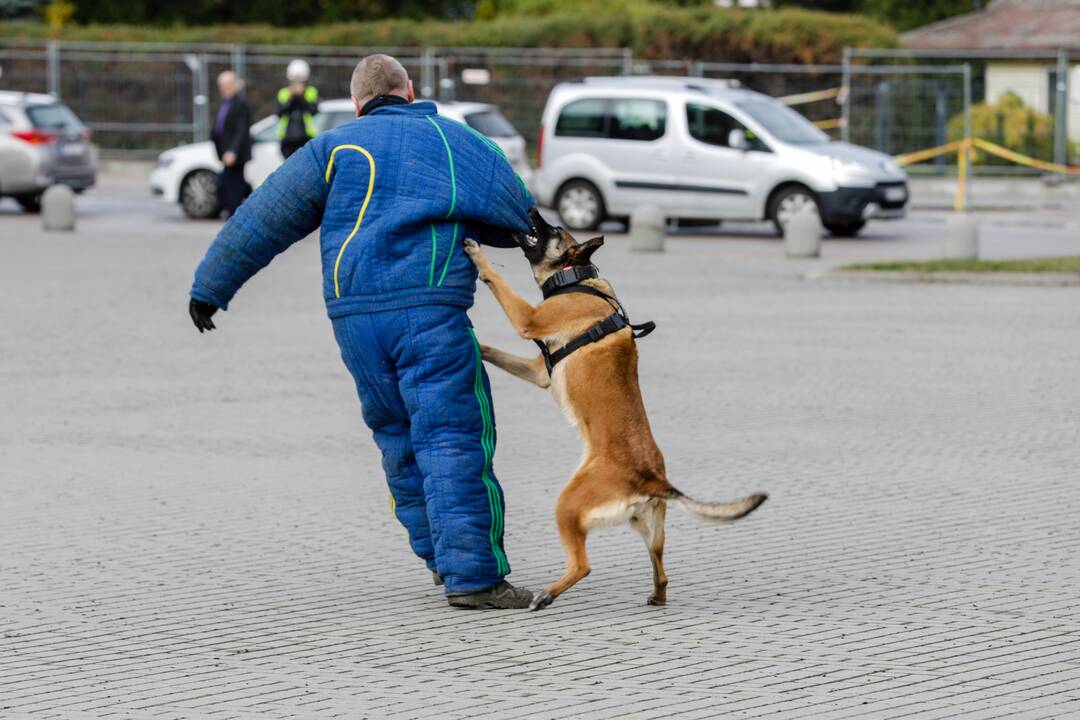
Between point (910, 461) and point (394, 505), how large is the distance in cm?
334

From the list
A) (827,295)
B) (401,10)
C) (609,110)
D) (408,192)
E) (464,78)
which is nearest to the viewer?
(408,192)

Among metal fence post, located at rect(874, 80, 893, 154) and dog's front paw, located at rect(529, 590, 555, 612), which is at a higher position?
metal fence post, located at rect(874, 80, 893, 154)

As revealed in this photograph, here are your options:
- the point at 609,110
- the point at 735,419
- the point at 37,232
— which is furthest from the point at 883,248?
the point at 735,419

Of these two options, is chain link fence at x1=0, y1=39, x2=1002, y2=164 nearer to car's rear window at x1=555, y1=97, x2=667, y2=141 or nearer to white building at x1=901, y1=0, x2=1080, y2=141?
white building at x1=901, y1=0, x2=1080, y2=141

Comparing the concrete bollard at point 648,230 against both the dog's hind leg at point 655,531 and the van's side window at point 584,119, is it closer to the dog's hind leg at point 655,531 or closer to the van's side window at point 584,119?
the van's side window at point 584,119

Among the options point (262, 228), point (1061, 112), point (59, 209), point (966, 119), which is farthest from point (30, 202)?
point (262, 228)

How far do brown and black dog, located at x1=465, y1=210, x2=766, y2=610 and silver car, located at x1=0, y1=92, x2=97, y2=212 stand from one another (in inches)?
809

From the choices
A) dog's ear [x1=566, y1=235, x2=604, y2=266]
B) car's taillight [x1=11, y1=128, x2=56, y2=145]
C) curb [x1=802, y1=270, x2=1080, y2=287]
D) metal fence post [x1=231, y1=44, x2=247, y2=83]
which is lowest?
curb [x1=802, y1=270, x2=1080, y2=287]

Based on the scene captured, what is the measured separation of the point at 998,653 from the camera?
548cm

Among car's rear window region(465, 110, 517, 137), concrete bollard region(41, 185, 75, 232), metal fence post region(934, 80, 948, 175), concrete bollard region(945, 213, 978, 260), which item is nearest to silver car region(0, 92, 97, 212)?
concrete bollard region(41, 185, 75, 232)

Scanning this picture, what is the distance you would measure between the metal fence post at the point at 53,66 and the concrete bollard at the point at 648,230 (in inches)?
680

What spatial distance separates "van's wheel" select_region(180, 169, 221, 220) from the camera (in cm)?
2517

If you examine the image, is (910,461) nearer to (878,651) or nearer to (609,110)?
(878,651)

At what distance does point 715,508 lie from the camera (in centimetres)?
600
